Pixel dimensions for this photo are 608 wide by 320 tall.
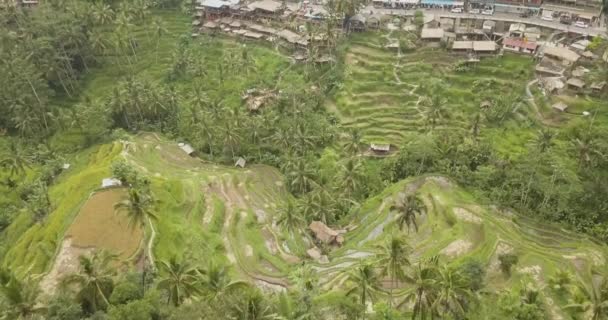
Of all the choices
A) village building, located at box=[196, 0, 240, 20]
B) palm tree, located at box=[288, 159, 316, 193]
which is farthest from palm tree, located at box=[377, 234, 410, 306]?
village building, located at box=[196, 0, 240, 20]

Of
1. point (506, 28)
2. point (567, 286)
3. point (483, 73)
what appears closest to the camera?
point (567, 286)


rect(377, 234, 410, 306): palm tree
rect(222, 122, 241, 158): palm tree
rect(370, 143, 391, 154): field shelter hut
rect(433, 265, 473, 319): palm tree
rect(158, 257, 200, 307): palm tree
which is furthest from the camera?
rect(370, 143, 391, 154): field shelter hut

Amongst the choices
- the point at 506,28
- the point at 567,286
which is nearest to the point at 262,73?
the point at 506,28

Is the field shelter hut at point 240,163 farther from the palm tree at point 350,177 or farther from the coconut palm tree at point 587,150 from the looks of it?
the coconut palm tree at point 587,150

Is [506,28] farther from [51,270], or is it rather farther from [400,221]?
[51,270]

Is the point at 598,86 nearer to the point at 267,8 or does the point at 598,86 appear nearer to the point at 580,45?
the point at 580,45

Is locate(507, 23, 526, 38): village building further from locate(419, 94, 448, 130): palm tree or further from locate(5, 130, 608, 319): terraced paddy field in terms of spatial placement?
locate(5, 130, 608, 319): terraced paddy field
